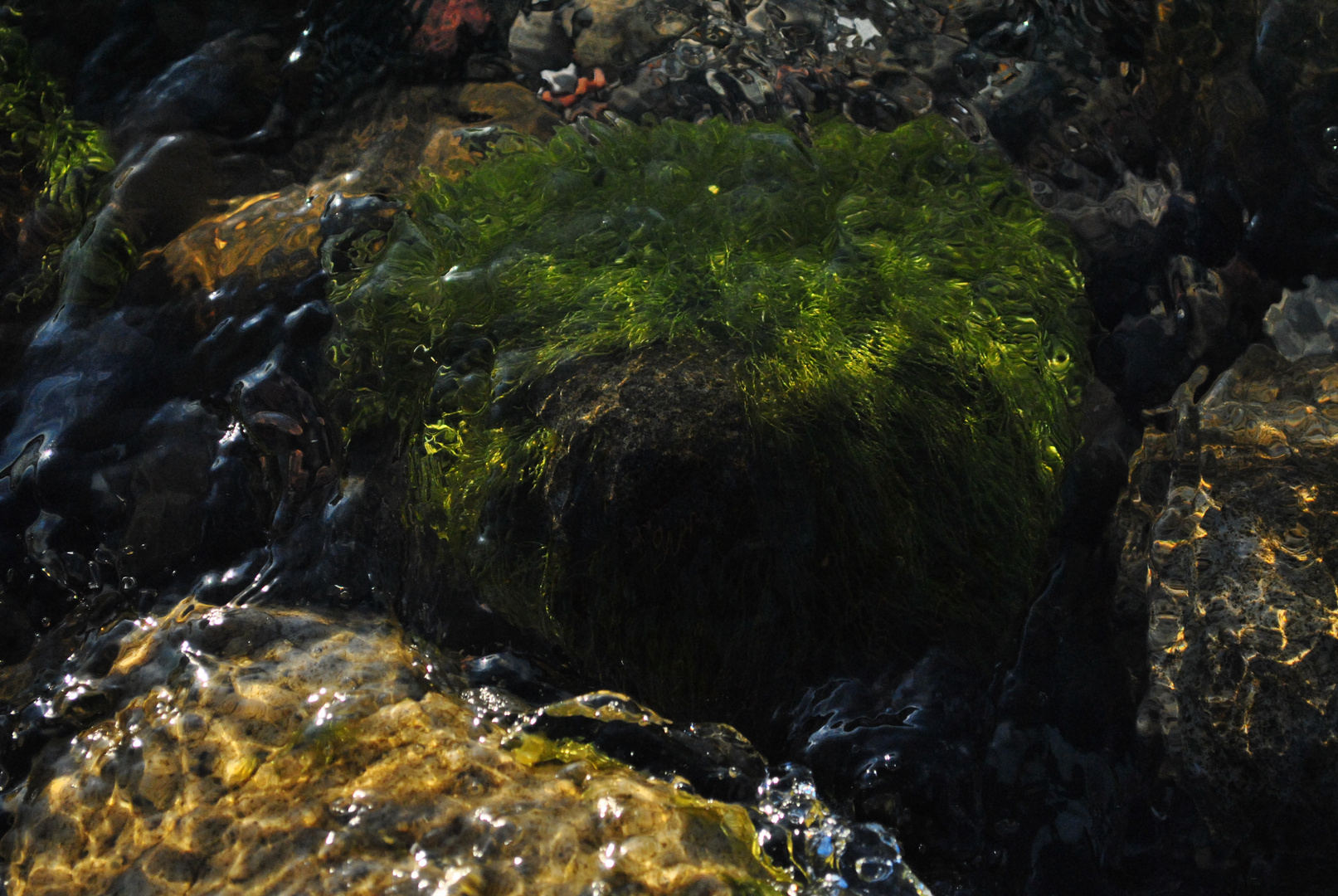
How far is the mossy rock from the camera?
2527mm

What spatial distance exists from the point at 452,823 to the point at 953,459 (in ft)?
5.46

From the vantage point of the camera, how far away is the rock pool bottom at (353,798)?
194cm

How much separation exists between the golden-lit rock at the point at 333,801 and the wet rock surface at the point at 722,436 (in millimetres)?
16

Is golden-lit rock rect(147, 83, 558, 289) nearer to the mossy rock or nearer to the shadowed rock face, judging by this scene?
the mossy rock

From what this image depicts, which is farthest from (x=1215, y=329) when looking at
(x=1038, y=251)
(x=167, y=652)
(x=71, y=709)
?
(x=71, y=709)

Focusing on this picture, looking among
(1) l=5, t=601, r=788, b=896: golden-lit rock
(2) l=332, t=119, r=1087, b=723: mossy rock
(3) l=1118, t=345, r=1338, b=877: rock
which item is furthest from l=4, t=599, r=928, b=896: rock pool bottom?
(3) l=1118, t=345, r=1338, b=877: rock

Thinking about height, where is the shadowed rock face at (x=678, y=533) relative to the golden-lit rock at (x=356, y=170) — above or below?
below

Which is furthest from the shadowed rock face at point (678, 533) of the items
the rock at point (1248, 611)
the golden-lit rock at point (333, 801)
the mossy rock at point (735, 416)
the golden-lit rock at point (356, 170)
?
the golden-lit rock at point (356, 170)

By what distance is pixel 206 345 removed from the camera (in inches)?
139

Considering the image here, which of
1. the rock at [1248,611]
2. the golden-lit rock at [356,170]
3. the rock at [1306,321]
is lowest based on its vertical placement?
the rock at [1248,611]

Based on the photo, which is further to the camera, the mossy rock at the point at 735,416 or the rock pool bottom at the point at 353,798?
the mossy rock at the point at 735,416

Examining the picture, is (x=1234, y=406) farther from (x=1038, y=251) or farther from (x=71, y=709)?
(x=71, y=709)

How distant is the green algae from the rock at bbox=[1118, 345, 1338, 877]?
14.0 feet

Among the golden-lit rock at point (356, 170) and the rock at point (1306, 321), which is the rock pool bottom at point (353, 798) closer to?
the golden-lit rock at point (356, 170)
